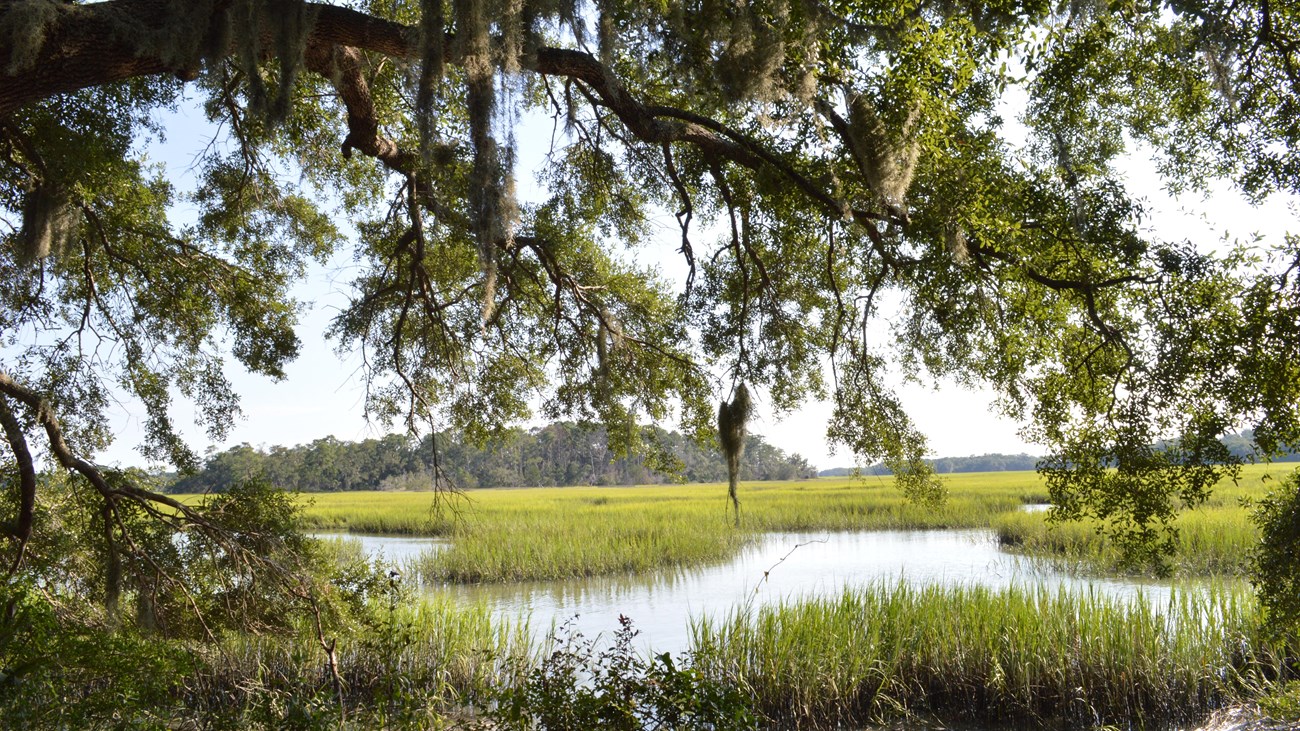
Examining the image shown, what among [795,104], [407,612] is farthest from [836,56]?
[407,612]

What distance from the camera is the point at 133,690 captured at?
4160mm

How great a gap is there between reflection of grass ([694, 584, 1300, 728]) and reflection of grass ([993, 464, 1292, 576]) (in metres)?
3.50

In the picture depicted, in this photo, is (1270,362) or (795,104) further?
(795,104)

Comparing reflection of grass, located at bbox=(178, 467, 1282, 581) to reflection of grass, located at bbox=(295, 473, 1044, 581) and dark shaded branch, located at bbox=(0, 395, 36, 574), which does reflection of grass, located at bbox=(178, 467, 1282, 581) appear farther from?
dark shaded branch, located at bbox=(0, 395, 36, 574)

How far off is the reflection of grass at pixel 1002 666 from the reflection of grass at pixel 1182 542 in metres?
3.50

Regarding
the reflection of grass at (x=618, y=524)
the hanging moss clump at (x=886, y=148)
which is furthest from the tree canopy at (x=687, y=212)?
the reflection of grass at (x=618, y=524)

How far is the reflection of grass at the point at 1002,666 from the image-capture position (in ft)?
23.5

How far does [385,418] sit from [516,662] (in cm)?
250

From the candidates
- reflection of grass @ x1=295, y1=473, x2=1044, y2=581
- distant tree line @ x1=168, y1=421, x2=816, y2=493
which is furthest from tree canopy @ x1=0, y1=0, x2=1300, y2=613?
distant tree line @ x1=168, y1=421, x2=816, y2=493

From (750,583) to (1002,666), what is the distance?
6632 mm

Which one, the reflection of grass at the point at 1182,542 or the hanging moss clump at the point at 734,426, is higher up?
the hanging moss clump at the point at 734,426

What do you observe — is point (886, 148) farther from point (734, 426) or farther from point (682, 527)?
point (682, 527)

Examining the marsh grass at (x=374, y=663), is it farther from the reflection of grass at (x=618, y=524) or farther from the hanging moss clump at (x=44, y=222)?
the hanging moss clump at (x=44, y=222)

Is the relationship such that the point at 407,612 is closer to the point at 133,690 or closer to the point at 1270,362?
the point at 133,690
